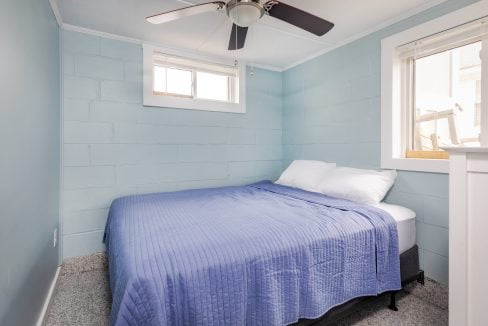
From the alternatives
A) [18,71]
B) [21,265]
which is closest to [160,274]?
[21,265]

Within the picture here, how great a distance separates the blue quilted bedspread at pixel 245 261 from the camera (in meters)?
0.96

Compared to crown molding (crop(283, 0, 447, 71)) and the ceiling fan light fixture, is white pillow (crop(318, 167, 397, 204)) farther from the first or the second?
the ceiling fan light fixture

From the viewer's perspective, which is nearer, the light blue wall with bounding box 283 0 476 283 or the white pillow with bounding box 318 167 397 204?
the light blue wall with bounding box 283 0 476 283

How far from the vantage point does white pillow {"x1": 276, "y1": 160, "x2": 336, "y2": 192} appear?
2566 millimetres

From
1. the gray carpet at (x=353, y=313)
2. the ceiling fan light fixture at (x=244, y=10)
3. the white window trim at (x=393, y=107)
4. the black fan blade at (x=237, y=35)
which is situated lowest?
the gray carpet at (x=353, y=313)

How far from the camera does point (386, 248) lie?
1591 mm

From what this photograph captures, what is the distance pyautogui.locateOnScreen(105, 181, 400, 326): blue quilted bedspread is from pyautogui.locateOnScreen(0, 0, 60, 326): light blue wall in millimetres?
413

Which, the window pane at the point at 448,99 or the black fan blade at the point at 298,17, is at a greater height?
the black fan blade at the point at 298,17

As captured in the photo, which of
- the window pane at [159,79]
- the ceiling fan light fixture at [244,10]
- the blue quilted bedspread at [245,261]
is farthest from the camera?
the window pane at [159,79]

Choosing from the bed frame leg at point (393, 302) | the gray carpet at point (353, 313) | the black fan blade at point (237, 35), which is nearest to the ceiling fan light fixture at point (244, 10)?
the black fan blade at point (237, 35)

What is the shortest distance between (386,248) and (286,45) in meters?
2.18

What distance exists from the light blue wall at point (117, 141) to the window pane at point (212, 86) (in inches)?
11.8

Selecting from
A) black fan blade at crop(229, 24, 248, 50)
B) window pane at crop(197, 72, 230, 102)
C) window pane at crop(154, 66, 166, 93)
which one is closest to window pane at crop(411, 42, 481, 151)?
black fan blade at crop(229, 24, 248, 50)

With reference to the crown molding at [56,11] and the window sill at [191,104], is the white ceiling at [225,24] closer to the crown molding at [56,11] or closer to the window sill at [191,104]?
the crown molding at [56,11]
